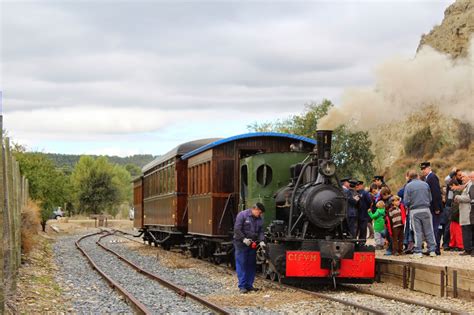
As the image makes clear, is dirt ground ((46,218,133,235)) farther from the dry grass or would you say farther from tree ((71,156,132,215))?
tree ((71,156,132,215))

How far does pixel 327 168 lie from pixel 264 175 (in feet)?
5.75

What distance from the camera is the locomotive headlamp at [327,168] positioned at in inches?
489

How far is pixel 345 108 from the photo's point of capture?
15031 millimetres

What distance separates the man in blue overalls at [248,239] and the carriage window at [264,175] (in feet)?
4.57

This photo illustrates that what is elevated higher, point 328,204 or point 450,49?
point 450,49

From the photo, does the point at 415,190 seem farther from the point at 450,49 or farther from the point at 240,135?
the point at 450,49

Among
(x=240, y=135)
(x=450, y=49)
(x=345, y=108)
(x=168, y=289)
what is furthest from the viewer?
(x=450, y=49)

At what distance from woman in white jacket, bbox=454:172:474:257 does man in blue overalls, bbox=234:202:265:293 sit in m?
3.72

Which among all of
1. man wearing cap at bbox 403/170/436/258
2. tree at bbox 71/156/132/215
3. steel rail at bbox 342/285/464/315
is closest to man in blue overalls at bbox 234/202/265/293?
steel rail at bbox 342/285/464/315

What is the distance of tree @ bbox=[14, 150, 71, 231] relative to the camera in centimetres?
4156

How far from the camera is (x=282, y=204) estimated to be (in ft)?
44.1

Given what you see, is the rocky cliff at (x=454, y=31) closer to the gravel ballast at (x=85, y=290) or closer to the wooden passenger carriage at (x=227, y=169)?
A: the wooden passenger carriage at (x=227, y=169)

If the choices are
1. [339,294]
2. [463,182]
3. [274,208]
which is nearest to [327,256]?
[339,294]

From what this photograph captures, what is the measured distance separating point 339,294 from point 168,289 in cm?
308
